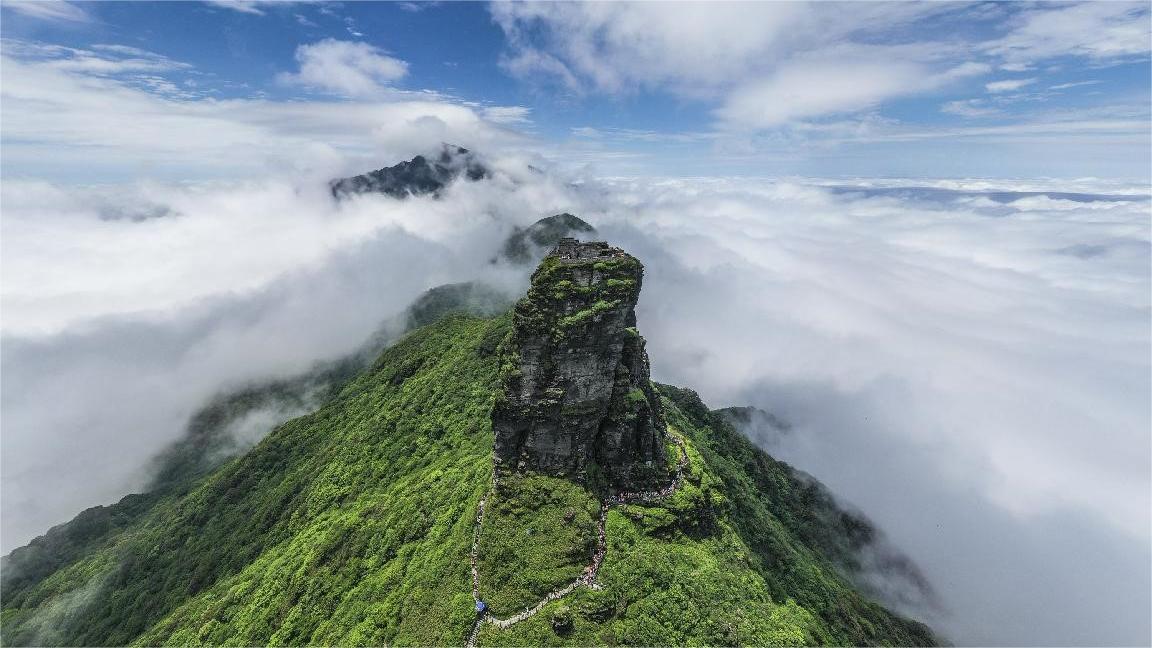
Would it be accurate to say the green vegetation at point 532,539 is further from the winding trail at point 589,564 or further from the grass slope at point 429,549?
the winding trail at point 589,564

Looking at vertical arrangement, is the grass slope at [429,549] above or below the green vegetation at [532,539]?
below

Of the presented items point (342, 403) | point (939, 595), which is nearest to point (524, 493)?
point (342, 403)

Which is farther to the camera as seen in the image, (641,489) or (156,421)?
(156,421)

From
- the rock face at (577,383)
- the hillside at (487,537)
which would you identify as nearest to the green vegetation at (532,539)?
the hillside at (487,537)

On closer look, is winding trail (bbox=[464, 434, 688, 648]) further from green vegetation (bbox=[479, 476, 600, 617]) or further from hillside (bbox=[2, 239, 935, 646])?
green vegetation (bbox=[479, 476, 600, 617])

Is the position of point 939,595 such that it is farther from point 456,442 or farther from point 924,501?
point 456,442

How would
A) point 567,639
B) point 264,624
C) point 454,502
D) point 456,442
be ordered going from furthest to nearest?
point 456,442 < point 264,624 < point 454,502 < point 567,639

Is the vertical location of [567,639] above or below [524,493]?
below

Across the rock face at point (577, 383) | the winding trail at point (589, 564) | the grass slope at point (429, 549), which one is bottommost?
the grass slope at point (429, 549)
